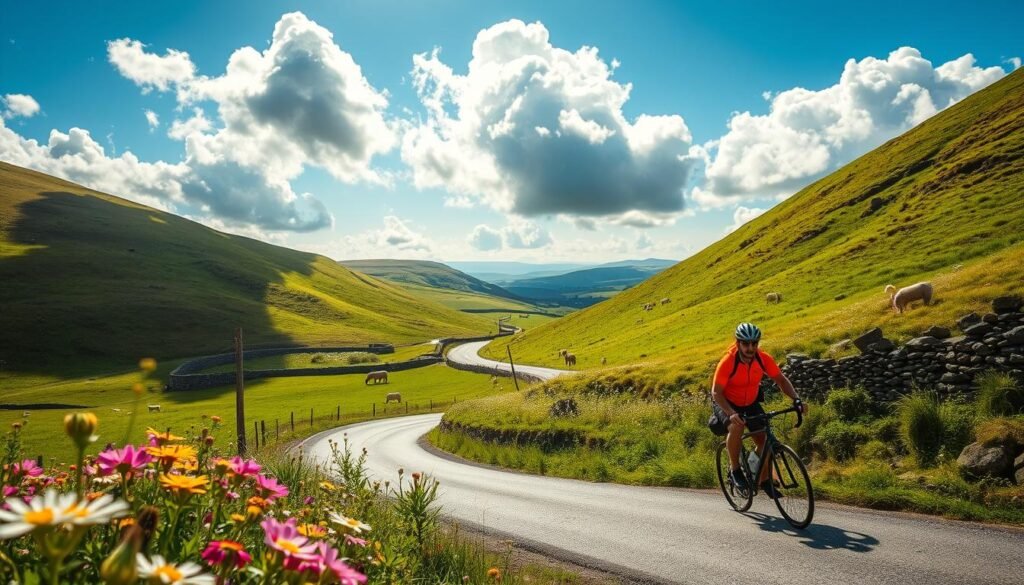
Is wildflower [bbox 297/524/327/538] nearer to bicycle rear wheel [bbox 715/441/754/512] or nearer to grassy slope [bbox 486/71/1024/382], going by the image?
bicycle rear wheel [bbox 715/441/754/512]

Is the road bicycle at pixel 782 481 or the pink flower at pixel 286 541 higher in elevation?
the pink flower at pixel 286 541

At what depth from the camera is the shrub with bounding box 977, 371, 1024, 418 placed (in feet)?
38.4

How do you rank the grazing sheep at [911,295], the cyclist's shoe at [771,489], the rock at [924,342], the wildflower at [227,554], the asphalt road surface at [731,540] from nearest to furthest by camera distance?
the wildflower at [227,554], the asphalt road surface at [731,540], the cyclist's shoe at [771,489], the rock at [924,342], the grazing sheep at [911,295]

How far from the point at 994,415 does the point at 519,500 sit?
1066 cm

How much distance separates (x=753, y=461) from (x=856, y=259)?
50.0 metres

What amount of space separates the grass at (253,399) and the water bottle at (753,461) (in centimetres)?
3911

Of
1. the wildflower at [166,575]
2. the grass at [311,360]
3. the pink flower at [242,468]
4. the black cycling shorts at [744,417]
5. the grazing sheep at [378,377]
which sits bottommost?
the grazing sheep at [378,377]

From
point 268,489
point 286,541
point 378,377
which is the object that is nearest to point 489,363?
point 378,377

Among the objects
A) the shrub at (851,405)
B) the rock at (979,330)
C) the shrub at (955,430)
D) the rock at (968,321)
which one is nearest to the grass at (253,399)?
the shrub at (851,405)

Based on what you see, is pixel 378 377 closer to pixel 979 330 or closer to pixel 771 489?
pixel 979 330

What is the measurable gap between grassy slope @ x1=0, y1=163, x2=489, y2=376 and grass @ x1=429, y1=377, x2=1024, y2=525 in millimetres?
92169

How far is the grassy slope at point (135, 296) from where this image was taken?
9488cm

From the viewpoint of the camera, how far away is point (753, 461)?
969 centimetres

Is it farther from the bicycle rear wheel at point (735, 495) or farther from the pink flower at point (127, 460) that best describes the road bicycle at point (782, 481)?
the pink flower at point (127, 460)
